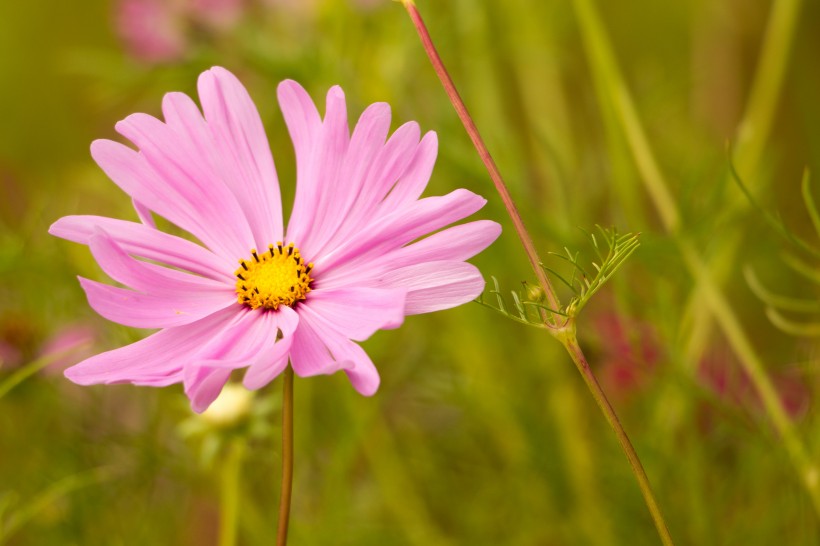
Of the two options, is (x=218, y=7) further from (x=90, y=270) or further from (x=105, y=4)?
(x=105, y=4)

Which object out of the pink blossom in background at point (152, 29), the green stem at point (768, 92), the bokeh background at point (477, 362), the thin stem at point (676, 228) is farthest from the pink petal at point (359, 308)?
the pink blossom in background at point (152, 29)

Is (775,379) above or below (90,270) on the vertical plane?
below

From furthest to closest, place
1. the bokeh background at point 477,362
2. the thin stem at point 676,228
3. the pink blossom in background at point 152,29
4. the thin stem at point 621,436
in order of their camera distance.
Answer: the pink blossom in background at point 152,29
the bokeh background at point 477,362
the thin stem at point 676,228
the thin stem at point 621,436

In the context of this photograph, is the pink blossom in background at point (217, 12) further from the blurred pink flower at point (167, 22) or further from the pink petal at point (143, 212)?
the pink petal at point (143, 212)

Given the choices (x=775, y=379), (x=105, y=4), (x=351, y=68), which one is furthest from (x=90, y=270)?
(x=105, y=4)

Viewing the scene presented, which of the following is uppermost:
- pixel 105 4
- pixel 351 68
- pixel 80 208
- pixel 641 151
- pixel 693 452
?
pixel 105 4

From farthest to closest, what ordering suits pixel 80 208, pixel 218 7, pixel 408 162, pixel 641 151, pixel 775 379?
1. pixel 80 208
2. pixel 218 7
3. pixel 775 379
4. pixel 641 151
5. pixel 408 162

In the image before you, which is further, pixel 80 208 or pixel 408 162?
pixel 80 208

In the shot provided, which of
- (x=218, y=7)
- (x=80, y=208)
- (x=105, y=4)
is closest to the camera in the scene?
(x=218, y=7)
